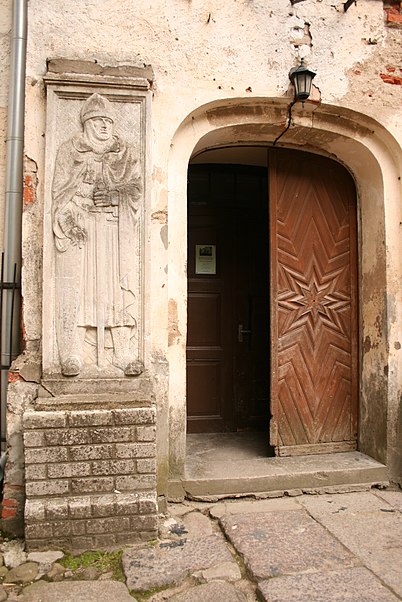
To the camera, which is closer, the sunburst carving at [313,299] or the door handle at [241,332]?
the sunburst carving at [313,299]

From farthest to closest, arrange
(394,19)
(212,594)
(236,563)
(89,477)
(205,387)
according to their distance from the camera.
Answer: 1. (205,387)
2. (394,19)
3. (89,477)
4. (236,563)
5. (212,594)

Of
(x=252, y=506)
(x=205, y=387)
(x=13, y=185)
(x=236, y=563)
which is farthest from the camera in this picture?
(x=205, y=387)

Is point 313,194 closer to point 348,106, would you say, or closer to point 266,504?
point 348,106

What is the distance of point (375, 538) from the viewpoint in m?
3.09

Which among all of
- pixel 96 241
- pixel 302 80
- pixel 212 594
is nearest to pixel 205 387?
pixel 96 241

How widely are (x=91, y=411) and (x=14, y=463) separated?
0.68 metres

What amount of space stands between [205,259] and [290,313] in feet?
4.03

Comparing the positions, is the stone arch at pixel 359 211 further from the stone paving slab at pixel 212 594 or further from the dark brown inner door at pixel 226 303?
the stone paving slab at pixel 212 594

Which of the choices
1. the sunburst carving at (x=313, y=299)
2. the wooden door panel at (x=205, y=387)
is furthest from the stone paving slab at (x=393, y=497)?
the wooden door panel at (x=205, y=387)

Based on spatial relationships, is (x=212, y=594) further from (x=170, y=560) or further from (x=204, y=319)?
(x=204, y=319)

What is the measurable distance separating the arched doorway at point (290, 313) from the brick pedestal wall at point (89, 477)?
1568 mm

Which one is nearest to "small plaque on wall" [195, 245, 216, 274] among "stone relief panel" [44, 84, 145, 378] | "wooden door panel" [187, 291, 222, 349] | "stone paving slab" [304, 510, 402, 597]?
"wooden door panel" [187, 291, 222, 349]

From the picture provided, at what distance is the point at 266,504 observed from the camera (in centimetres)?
365

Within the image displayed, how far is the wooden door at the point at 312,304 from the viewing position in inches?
173
